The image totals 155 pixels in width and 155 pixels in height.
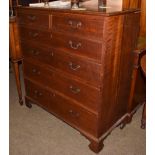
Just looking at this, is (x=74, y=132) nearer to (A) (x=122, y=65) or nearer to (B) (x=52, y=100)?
(B) (x=52, y=100)

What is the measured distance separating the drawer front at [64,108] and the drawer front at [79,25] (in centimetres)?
65

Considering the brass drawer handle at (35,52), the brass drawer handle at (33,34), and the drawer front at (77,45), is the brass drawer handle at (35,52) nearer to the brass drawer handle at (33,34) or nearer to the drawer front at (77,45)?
the brass drawer handle at (33,34)

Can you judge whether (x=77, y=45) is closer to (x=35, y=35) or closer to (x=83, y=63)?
(x=83, y=63)

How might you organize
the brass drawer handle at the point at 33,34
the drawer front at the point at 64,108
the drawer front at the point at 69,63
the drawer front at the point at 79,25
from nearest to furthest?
1. the drawer front at the point at 79,25
2. the drawer front at the point at 69,63
3. the drawer front at the point at 64,108
4. the brass drawer handle at the point at 33,34

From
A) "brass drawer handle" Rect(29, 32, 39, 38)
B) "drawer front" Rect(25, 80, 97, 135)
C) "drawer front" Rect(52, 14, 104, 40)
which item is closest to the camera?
"drawer front" Rect(52, 14, 104, 40)

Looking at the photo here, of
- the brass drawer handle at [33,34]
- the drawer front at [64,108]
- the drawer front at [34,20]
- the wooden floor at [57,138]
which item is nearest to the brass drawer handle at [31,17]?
the drawer front at [34,20]

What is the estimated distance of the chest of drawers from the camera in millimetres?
1397

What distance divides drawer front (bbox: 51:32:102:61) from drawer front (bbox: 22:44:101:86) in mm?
52

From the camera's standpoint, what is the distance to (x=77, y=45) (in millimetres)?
1500

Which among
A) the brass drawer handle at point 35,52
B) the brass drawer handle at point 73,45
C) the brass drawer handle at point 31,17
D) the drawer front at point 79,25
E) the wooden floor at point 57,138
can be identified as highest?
the brass drawer handle at point 31,17

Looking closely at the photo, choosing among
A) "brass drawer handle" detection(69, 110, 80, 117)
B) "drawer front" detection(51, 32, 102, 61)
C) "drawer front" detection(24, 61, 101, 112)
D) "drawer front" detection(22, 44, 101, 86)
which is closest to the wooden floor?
"brass drawer handle" detection(69, 110, 80, 117)

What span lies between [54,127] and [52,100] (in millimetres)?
300

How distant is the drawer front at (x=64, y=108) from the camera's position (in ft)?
5.63

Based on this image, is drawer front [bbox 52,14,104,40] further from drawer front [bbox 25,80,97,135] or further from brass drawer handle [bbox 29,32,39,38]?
drawer front [bbox 25,80,97,135]
